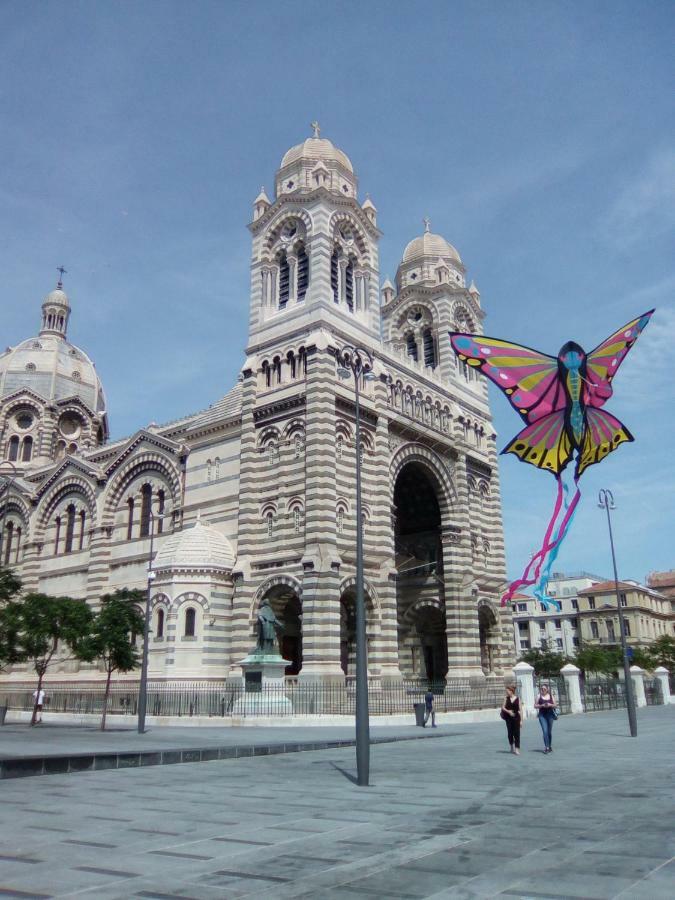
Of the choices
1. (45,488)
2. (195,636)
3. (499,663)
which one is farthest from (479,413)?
(45,488)

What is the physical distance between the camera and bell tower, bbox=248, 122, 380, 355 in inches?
1507

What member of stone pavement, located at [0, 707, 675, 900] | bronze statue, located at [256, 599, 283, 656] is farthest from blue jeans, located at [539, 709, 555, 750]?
bronze statue, located at [256, 599, 283, 656]

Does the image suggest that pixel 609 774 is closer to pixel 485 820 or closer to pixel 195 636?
pixel 485 820

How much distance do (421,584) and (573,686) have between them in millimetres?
10431

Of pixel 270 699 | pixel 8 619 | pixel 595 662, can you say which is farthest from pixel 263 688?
pixel 595 662

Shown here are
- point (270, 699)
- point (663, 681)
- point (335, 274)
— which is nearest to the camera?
point (270, 699)

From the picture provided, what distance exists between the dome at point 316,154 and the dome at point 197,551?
2090cm

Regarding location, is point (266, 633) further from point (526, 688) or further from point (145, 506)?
point (145, 506)

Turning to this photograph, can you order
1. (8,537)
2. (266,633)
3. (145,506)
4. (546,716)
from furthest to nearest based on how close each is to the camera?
(8,537) → (145,506) → (266,633) → (546,716)

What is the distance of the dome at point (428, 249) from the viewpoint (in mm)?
50938

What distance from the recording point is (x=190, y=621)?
34656mm

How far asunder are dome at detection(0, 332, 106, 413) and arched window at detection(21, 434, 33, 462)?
3508mm

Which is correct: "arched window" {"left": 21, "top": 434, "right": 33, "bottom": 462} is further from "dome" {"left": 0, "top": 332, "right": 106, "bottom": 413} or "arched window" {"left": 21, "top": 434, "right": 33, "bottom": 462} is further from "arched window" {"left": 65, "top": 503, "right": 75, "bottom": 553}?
"arched window" {"left": 65, "top": 503, "right": 75, "bottom": 553}

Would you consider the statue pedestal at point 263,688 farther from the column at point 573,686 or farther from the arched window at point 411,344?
the arched window at point 411,344
